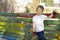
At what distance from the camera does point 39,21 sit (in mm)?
2031

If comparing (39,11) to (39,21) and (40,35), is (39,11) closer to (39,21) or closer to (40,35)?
(39,21)

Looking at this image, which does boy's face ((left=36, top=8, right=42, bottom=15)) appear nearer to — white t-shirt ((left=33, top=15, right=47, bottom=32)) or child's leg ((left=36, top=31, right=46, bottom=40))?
white t-shirt ((left=33, top=15, right=47, bottom=32))

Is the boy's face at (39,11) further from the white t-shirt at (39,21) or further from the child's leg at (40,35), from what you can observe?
the child's leg at (40,35)

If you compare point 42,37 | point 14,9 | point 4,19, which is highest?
point 14,9

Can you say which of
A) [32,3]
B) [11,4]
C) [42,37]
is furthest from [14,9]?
[42,37]

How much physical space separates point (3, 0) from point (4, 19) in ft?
0.83

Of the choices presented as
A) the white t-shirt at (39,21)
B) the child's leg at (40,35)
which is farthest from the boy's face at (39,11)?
the child's leg at (40,35)

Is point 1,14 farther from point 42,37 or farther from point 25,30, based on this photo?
point 42,37

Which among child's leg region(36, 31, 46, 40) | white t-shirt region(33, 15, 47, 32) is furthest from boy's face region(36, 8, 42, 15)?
child's leg region(36, 31, 46, 40)

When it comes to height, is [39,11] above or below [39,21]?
above

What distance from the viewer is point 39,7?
203 cm

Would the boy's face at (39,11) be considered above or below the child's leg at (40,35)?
above

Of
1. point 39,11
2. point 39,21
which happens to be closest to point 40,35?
point 39,21

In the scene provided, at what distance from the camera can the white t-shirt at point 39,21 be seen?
202 centimetres
